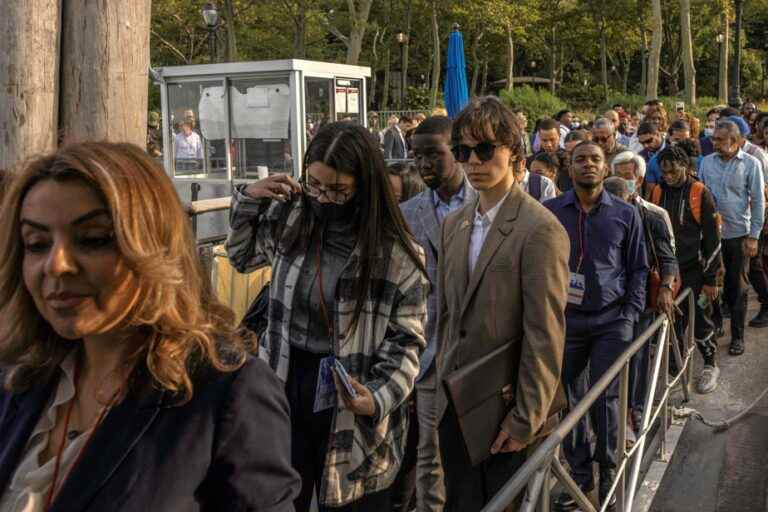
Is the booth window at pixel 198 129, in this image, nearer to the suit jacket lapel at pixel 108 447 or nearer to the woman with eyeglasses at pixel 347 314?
the woman with eyeglasses at pixel 347 314

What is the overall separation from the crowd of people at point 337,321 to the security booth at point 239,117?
19.0 feet

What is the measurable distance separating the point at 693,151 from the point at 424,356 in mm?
5063

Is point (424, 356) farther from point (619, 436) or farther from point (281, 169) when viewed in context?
point (281, 169)

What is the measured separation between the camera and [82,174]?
1.60 metres

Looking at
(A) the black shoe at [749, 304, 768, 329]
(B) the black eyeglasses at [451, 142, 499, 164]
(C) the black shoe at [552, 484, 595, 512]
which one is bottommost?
(C) the black shoe at [552, 484, 595, 512]

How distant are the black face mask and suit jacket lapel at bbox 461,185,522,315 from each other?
A: 603mm

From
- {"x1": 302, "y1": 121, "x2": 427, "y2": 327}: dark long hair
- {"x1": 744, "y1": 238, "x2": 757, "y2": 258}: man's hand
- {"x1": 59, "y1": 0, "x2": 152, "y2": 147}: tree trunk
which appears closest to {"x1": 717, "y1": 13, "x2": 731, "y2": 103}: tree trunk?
{"x1": 744, "y1": 238, "x2": 757, "y2": 258}: man's hand

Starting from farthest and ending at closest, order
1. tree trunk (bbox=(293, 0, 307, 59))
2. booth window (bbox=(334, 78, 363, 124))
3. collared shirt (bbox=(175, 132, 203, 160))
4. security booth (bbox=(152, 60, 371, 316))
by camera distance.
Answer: tree trunk (bbox=(293, 0, 307, 59)) < booth window (bbox=(334, 78, 363, 124)) < collared shirt (bbox=(175, 132, 203, 160)) < security booth (bbox=(152, 60, 371, 316))

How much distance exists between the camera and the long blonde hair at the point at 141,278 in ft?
5.24

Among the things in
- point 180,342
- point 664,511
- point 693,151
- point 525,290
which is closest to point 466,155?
point 525,290

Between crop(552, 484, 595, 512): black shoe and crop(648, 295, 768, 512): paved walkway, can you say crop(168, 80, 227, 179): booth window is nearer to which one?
crop(648, 295, 768, 512): paved walkway

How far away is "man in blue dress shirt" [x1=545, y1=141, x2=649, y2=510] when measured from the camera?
4832 millimetres

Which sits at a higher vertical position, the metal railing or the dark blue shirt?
the dark blue shirt

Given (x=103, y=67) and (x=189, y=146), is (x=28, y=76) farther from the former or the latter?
(x=189, y=146)
